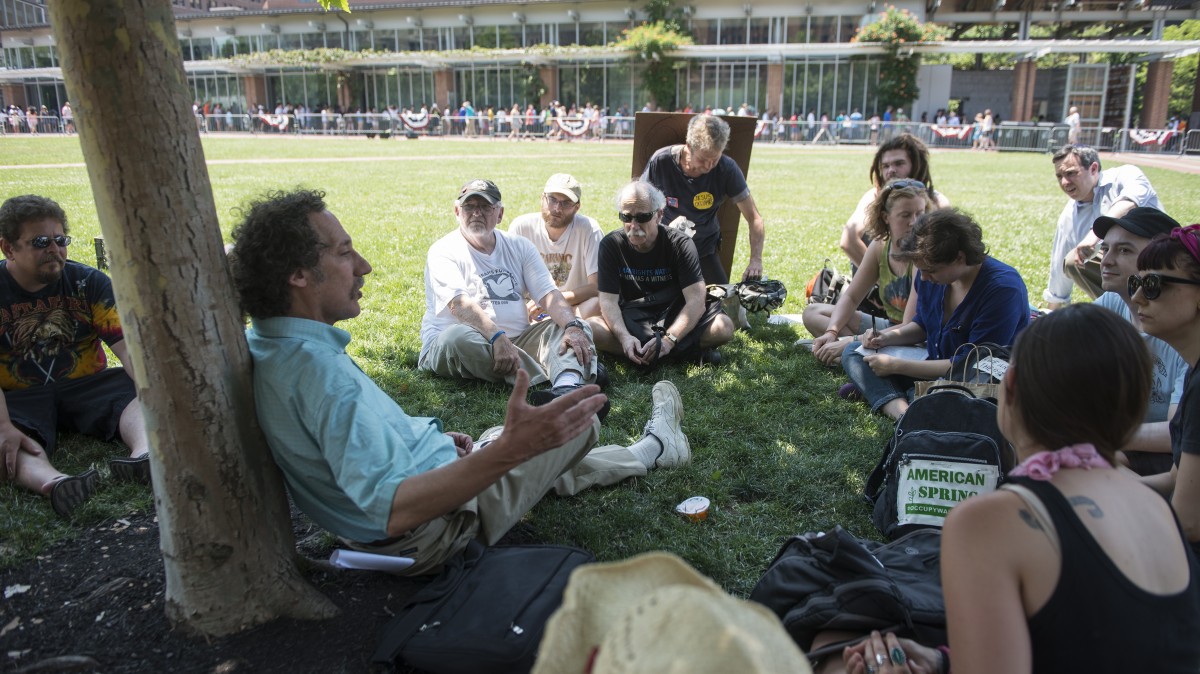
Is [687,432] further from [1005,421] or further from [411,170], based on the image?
[411,170]

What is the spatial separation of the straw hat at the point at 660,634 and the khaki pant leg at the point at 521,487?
169cm

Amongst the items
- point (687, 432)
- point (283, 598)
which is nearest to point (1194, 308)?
point (687, 432)

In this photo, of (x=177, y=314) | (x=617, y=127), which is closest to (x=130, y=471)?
(x=177, y=314)

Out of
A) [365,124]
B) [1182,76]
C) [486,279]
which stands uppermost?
[1182,76]

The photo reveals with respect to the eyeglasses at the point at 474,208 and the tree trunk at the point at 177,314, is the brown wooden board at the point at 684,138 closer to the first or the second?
the eyeglasses at the point at 474,208

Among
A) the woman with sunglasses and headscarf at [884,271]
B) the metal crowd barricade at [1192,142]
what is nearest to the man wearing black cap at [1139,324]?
the woman with sunglasses and headscarf at [884,271]

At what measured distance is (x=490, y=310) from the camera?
5484 mm

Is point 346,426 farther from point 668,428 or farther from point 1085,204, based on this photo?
point 1085,204

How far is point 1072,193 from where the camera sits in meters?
6.60

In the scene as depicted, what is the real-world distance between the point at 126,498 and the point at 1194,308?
180 inches

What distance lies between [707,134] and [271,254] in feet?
14.4

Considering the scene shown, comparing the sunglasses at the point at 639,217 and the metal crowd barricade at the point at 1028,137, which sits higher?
the metal crowd barricade at the point at 1028,137

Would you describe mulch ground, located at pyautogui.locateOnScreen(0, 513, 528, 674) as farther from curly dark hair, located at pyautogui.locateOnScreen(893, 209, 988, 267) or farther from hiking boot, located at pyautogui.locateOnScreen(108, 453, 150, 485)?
curly dark hair, located at pyautogui.locateOnScreen(893, 209, 988, 267)

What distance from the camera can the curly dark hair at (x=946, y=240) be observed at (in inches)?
163
